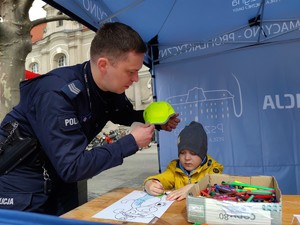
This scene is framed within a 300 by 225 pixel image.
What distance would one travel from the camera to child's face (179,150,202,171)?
6.66 ft

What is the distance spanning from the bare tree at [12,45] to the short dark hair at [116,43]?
2522 millimetres

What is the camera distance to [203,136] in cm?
212

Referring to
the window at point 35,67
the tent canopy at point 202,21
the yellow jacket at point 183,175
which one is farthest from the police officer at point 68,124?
the window at point 35,67

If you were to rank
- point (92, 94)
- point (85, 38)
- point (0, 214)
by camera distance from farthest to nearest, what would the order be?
1. point (85, 38)
2. point (92, 94)
3. point (0, 214)

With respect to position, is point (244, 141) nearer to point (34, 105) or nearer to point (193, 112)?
point (193, 112)

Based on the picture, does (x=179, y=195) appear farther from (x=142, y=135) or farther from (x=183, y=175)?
(x=183, y=175)

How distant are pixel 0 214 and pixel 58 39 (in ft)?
83.9

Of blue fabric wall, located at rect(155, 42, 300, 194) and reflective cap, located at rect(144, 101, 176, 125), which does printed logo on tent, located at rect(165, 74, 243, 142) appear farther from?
reflective cap, located at rect(144, 101, 176, 125)

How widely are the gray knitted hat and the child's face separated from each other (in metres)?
0.03

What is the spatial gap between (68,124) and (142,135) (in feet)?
1.12

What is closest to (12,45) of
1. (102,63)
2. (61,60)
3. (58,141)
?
(102,63)

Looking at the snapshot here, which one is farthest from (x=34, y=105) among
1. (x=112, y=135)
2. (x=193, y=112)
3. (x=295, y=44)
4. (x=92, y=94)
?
(x=112, y=135)

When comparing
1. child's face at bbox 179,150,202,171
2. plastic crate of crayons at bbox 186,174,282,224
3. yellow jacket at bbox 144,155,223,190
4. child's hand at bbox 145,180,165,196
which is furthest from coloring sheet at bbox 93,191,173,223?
child's face at bbox 179,150,202,171

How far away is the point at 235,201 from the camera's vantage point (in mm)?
1036
